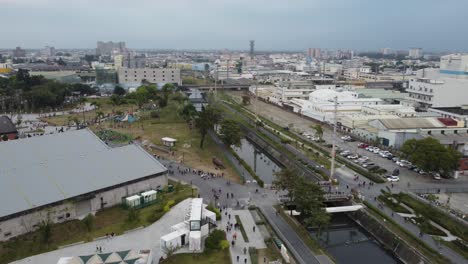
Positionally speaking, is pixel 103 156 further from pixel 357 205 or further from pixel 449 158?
pixel 449 158

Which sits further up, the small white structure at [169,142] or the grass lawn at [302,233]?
the small white structure at [169,142]

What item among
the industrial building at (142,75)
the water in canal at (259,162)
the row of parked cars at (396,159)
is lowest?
the water in canal at (259,162)

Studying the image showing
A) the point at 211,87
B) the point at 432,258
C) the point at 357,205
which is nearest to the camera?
the point at 432,258

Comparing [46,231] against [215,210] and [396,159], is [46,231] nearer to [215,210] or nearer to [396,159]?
[215,210]

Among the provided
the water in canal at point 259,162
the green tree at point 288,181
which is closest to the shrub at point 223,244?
the green tree at point 288,181

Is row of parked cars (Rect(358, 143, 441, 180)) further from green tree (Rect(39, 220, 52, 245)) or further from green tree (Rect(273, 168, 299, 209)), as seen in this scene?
green tree (Rect(39, 220, 52, 245))

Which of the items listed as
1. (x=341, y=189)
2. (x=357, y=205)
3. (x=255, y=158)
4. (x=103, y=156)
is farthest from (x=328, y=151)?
(x=103, y=156)

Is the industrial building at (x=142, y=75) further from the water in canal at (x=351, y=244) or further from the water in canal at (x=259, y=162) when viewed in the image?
the water in canal at (x=351, y=244)
